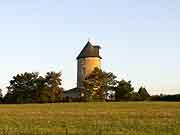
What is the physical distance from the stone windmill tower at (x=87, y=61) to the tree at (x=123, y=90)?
1841 cm

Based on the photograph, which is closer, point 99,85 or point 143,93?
point 99,85

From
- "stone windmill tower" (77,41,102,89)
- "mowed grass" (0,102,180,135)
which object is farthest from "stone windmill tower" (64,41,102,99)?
"mowed grass" (0,102,180,135)

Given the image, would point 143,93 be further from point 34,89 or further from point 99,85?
point 34,89

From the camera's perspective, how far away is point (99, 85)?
98.8 m

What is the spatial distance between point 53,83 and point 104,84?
11.0 meters

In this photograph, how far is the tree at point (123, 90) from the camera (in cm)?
9644

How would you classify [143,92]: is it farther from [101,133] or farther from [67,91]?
[101,133]

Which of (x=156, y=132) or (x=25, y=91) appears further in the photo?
(x=25, y=91)

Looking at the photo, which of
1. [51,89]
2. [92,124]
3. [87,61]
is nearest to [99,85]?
[51,89]

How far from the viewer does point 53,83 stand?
99.2 m

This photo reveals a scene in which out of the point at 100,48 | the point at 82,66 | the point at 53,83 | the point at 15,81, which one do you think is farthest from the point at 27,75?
the point at 100,48

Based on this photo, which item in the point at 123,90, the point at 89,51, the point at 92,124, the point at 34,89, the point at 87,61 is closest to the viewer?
the point at 92,124

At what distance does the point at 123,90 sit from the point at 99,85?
532cm

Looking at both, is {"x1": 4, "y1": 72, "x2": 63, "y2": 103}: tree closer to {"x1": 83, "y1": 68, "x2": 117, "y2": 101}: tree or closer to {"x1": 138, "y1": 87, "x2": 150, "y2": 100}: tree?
{"x1": 83, "y1": 68, "x2": 117, "y2": 101}: tree
